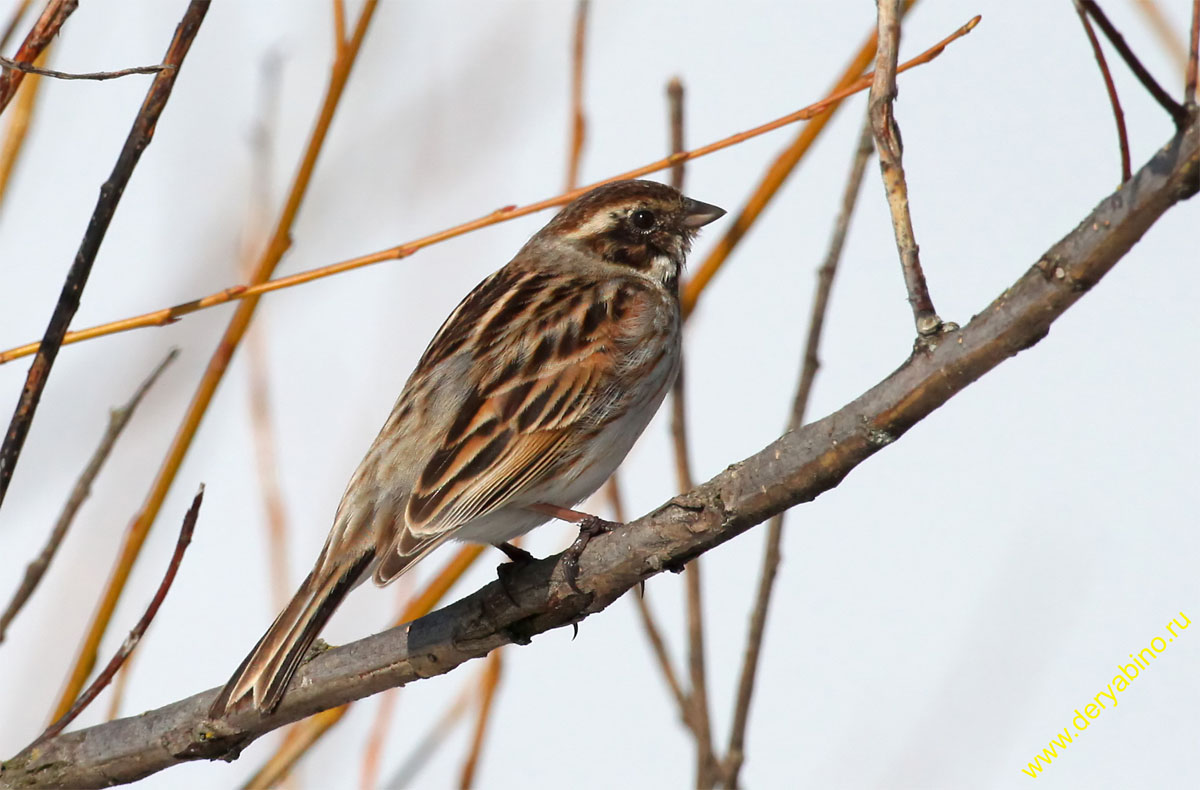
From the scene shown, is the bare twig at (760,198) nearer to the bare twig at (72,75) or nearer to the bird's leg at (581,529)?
the bird's leg at (581,529)

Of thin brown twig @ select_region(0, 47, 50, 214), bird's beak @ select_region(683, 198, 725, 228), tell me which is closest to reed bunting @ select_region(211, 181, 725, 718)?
bird's beak @ select_region(683, 198, 725, 228)

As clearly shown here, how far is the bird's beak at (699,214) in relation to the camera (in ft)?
21.6

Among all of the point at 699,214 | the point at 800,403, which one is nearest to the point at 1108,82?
the point at 800,403

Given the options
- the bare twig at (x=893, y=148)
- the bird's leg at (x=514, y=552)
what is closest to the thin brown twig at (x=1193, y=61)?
the bare twig at (x=893, y=148)

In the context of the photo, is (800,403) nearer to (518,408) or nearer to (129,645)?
(518,408)

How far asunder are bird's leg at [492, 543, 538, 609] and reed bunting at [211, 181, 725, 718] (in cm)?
2

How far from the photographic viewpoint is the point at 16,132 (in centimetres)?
389

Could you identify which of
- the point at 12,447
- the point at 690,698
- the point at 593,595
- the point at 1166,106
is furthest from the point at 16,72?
the point at 690,698

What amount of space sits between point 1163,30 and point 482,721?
291 cm

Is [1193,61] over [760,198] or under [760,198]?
under

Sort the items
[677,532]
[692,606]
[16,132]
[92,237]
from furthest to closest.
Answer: [692,606] < [16,132] < [677,532] < [92,237]

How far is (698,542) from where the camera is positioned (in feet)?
10.8

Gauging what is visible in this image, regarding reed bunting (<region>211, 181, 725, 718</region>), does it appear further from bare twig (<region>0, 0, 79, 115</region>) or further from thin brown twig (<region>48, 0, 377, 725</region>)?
bare twig (<region>0, 0, 79, 115</region>)

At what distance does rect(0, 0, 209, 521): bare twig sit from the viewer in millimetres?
3184
